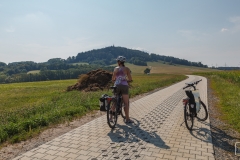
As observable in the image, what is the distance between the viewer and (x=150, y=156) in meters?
4.48

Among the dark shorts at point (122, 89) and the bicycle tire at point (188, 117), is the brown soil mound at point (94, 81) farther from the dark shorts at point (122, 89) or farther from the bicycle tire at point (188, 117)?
the bicycle tire at point (188, 117)

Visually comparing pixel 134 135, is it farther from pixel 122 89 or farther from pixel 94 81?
pixel 94 81

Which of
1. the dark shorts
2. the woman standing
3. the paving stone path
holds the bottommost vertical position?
the paving stone path

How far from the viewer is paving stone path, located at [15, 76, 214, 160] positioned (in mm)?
4559

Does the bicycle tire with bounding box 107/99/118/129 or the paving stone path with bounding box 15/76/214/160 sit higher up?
the bicycle tire with bounding box 107/99/118/129

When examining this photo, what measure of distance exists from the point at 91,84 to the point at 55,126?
49.4 feet

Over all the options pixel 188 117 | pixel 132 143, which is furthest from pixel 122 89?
pixel 188 117

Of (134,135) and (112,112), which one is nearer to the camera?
(134,135)

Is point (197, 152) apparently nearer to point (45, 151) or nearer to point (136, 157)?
point (136, 157)

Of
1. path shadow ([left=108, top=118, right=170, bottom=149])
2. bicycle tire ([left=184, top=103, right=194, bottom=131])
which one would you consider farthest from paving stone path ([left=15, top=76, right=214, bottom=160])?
bicycle tire ([left=184, top=103, right=194, bottom=131])

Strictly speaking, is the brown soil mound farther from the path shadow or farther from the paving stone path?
the path shadow

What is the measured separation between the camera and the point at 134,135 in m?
5.92

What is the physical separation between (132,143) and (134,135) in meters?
0.64

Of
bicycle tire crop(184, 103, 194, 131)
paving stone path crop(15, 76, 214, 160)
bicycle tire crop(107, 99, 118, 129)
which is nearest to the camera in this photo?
paving stone path crop(15, 76, 214, 160)
